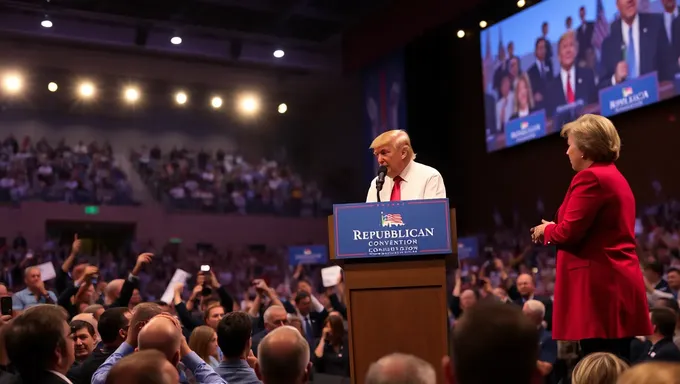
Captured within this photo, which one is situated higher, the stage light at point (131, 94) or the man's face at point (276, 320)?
the stage light at point (131, 94)

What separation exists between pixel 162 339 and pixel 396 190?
5.68 ft

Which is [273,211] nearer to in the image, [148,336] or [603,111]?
[603,111]

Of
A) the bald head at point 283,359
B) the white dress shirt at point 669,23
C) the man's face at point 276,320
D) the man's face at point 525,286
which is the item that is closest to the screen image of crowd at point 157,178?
the white dress shirt at point 669,23

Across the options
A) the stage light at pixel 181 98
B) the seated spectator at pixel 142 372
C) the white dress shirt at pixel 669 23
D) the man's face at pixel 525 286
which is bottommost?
the man's face at pixel 525 286

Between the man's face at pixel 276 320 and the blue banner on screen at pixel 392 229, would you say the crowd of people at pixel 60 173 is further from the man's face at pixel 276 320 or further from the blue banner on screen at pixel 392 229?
the blue banner on screen at pixel 392 229

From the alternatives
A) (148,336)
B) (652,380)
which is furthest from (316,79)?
(652,380)

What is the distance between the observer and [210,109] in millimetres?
18312

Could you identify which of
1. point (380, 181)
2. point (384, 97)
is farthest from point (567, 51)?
point (380, 181)

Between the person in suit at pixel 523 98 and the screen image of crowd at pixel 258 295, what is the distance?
1.81 m

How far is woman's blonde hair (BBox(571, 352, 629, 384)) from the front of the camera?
267 cm

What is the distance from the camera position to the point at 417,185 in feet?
13.2

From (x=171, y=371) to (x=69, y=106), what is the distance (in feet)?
53.7

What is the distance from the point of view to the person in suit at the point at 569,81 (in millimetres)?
10812

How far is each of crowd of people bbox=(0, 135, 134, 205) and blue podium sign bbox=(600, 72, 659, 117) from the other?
9962mm
